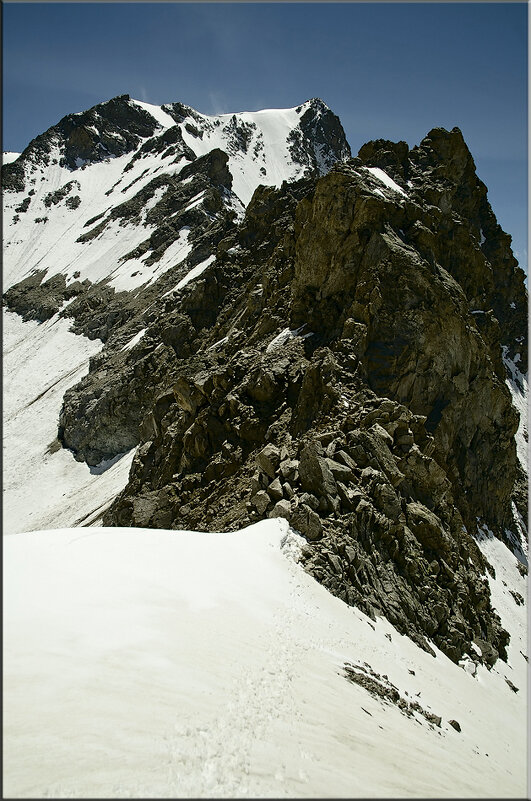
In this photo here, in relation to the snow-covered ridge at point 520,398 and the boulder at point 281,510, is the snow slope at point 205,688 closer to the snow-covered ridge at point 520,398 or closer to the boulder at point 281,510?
the boulder at point 281,510

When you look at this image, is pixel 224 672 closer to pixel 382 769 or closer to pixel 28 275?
pixel 382 769

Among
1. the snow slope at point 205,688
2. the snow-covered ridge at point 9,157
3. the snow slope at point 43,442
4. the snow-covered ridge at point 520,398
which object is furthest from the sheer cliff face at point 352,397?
the snow-covered ridge at point 9,157

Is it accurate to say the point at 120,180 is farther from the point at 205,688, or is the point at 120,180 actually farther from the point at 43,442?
the point at 205,688

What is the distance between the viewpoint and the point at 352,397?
69.8ft

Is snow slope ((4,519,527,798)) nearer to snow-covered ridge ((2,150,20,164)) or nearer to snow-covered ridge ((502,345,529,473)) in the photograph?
snow-covered ridge ((502,345,529,473))

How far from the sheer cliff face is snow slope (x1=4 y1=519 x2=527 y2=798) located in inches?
109

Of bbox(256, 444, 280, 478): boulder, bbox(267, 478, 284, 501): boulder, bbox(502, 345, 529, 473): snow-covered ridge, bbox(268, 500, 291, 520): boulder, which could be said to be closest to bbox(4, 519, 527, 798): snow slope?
bbox(268, 500, 291, 520): boulder

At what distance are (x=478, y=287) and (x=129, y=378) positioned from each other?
2775 cm

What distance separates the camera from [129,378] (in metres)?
42.0

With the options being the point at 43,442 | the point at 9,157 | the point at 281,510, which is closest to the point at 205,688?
A: the point at 281,510

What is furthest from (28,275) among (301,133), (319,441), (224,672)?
(224,672)

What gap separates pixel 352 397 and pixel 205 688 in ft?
51.8

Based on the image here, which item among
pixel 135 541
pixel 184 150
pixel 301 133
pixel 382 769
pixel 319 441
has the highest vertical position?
pixel 301 133

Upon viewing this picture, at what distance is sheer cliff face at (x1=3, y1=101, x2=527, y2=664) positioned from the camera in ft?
54.4
